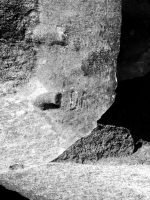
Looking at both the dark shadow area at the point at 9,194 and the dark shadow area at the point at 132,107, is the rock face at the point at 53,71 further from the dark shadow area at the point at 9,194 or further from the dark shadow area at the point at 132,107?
the dark shadow area at the point at 9,194

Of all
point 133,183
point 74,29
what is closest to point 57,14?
point 74,29

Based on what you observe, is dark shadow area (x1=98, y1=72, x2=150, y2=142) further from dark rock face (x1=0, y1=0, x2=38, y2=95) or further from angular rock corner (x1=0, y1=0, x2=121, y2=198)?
dark rock face (x1=0, y1=0, x2=38, y2=95)

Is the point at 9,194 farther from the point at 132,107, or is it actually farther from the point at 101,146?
the point at 132,107

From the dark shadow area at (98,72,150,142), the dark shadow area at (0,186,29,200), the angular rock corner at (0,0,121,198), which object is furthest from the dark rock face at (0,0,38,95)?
the dark shadow area at (0,186,29,200)


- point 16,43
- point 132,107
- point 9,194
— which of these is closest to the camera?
point 16,43

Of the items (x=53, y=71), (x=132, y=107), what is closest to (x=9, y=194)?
(x=132, y=107)

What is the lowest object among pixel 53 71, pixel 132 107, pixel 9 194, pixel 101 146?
pixel 9 194

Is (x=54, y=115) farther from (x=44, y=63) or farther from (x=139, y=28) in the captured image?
(x=139, y=28)
